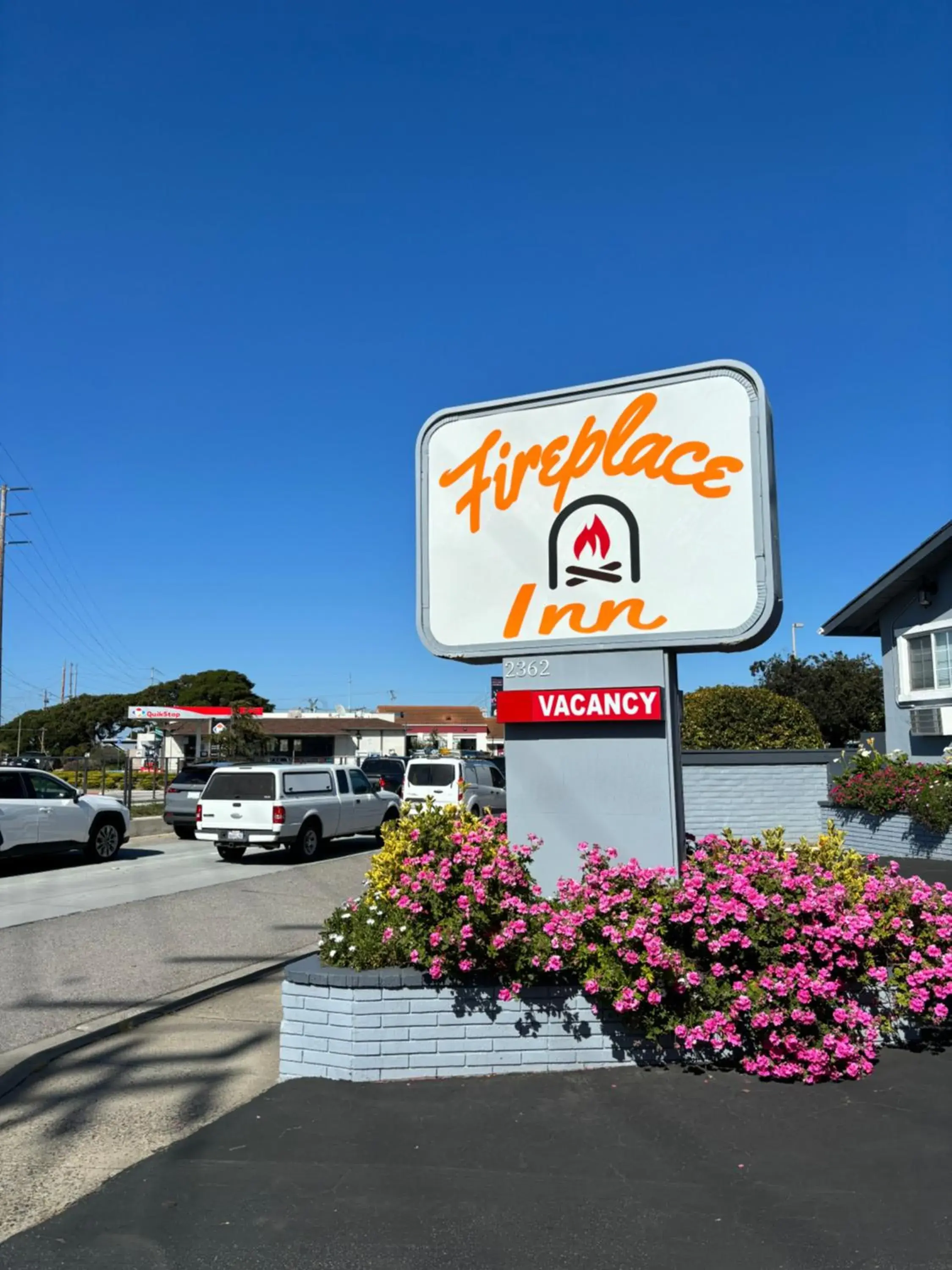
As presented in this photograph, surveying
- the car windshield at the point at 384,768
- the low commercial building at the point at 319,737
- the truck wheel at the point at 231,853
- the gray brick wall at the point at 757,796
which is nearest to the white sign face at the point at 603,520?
the gray brick wall at the point at 757,796

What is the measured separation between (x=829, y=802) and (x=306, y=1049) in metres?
13.8

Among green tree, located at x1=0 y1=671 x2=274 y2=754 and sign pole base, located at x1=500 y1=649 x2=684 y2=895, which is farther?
green tree, located at x1=0 y1=671 x2=274 y2=754

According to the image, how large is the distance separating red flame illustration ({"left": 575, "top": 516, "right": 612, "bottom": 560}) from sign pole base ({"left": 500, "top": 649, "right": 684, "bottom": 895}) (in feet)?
2.46

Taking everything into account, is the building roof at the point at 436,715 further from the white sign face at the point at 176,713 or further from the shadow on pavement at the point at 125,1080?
the shadow on pavement at the point at 125,1080

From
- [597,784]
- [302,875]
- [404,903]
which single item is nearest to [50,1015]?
[404,903]

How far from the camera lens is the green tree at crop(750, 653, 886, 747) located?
1634 inches

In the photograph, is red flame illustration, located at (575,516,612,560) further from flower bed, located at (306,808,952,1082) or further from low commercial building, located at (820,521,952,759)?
low commercial building, located at (820,521,952,759)

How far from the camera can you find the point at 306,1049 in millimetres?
5664

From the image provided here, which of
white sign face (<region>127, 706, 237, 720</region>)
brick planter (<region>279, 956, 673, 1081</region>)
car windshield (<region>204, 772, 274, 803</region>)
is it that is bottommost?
brick planter (<region>279, 956, 673, 1081</region>)

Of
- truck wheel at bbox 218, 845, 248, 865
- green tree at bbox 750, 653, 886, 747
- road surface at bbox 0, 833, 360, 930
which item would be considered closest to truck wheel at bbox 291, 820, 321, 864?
road surface at bbox 0, 833, 360, 930

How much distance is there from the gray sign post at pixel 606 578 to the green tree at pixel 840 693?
34752mm

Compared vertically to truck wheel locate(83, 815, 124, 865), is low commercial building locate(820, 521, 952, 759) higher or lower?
higher

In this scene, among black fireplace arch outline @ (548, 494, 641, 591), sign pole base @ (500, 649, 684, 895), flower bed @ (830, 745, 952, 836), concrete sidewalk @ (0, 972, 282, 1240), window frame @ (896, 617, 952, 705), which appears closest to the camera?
concrete sidewalk @ (0, 972, 282, 1240)

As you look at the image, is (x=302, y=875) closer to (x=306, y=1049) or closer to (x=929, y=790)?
(x=929, y=790)
